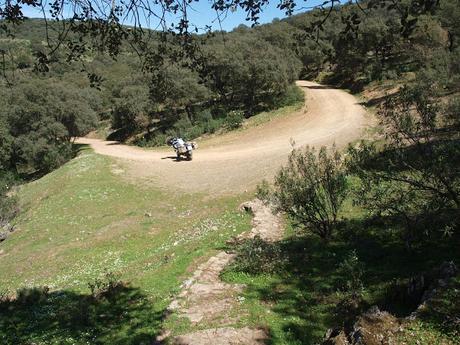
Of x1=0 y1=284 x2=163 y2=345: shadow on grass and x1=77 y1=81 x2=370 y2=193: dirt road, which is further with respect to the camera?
x1=77 y1=81 x2=370 y2=193: dirt road

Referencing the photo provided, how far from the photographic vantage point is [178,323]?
10.1 meters

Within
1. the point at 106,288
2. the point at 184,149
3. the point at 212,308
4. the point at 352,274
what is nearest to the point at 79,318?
the point at 106,288

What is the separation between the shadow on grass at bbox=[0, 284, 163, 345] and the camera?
10.0 meters

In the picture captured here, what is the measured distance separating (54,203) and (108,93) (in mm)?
50889

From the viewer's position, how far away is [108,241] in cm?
1956

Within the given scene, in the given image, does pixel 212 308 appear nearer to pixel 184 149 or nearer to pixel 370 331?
pixel 370 331

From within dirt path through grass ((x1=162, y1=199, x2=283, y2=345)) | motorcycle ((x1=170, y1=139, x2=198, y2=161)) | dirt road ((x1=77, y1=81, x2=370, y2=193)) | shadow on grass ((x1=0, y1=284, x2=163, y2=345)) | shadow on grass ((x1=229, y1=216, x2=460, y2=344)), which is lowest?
shadow on grass ((x1=229, y1=216, x2=460, y2=344))

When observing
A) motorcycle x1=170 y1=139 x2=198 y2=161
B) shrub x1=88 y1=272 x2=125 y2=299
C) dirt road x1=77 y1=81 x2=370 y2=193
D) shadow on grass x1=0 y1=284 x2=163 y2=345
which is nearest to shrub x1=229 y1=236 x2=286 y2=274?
shadow on grass x1=0 y1=284 x2=163 y2=345

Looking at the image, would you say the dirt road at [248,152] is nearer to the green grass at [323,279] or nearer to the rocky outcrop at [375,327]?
the green grass at [323,279]

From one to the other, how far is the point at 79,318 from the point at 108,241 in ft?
28.1

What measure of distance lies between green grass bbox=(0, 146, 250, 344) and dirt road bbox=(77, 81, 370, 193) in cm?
177

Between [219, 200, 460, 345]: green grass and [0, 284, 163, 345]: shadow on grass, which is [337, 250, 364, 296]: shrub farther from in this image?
[0, 284, 163, 345]: shadow on grass

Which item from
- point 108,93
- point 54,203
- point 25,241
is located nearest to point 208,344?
point 25,241

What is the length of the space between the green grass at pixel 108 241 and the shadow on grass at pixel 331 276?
2.86 m
